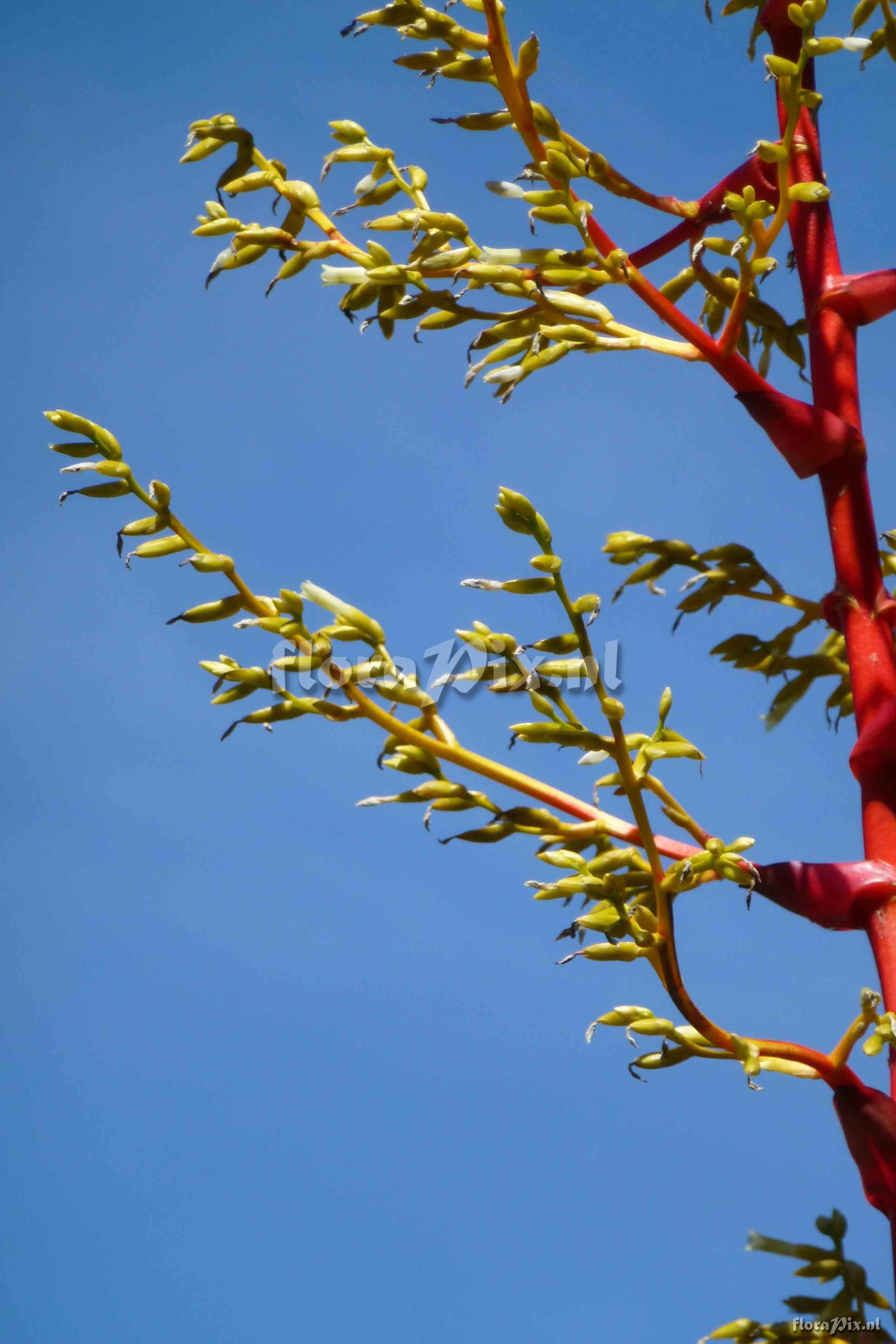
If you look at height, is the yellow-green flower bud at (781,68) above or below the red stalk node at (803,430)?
above

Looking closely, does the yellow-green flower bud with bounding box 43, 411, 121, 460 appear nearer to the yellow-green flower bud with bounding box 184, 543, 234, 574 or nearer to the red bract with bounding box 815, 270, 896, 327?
the yellow-green flower bud with bounding box 184, 543, 234, 574

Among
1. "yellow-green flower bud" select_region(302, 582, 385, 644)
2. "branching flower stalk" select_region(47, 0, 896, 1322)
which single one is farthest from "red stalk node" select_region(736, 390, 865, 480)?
"yellow-green flower bud" select_region(302, 582, 385, 644)

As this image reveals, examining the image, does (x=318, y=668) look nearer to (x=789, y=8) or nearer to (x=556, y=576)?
(x=556, y=576)

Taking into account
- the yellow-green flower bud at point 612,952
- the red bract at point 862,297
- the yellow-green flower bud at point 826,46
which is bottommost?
the yellow-green flower bud at point 612,952

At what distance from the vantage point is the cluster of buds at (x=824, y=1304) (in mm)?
3084

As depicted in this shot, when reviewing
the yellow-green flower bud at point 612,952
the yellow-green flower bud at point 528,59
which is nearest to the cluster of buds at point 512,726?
the yellow-green flower bud at point 612,952

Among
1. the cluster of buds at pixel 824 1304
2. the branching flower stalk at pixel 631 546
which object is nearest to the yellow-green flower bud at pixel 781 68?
the branching flower stalk at pixel 631 546

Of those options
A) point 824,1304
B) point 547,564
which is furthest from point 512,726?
point 824,1304

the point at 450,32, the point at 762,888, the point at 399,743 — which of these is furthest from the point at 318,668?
the point at 450,32

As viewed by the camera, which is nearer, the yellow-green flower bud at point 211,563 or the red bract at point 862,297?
the yellow-green flower bud at point 211,563

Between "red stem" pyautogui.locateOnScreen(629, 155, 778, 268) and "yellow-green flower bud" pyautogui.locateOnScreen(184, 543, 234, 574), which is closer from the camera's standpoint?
"yellow-green flower bud" pyautogui.locateOnScreen(184, 543, 234, 574)

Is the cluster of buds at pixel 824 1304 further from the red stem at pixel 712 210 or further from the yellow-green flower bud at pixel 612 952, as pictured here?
the red stem at pixel 712 210

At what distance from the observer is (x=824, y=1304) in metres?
3.15

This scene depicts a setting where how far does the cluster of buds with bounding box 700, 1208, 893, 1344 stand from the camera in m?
3.08
